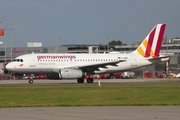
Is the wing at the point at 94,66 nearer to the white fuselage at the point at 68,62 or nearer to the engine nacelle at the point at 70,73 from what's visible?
the white fuselage at the point at 68,62

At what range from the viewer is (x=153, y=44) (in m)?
63.6

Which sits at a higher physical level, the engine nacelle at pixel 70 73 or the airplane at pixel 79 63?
the airplane at pixel 79 63

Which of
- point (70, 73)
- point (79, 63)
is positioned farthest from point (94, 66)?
point (70, 73)

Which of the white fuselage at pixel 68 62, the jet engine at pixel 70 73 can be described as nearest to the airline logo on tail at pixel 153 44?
the white fuselage at pixel 68 62

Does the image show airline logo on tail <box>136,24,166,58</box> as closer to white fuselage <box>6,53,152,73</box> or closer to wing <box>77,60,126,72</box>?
white fuselage <box>6,53,152,73</box>

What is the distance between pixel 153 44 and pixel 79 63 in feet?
36.8

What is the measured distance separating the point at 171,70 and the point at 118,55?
4195 cm

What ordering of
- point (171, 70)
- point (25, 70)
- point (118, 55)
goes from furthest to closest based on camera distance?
point (171, 70) < point (118, 55) < point (25, 70)

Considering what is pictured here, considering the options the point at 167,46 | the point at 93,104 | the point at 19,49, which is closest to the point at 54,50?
the point at 19,49

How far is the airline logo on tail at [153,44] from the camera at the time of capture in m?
63.0

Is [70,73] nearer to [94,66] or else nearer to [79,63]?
[94,66]

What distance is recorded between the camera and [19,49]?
5861 inches
